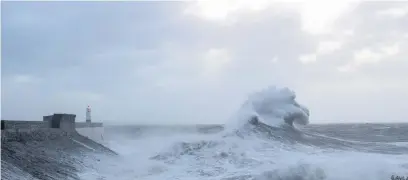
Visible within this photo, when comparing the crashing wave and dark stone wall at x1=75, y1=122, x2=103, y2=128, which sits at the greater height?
the crashing wave

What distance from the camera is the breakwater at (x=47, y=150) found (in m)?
10.2

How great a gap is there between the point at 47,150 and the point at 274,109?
45.4 feet

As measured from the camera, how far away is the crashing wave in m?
22.9

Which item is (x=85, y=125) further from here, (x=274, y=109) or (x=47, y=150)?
(x=274, y=109)

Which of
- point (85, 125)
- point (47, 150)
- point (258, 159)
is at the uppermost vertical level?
point (85, 125)

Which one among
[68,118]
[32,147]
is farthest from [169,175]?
[68,118]

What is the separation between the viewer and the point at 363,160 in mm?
12867

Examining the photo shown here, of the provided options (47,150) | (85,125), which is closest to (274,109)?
(85,125)

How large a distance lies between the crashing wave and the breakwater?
831 cm

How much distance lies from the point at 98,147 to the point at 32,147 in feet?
13.8

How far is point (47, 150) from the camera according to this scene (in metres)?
12.8

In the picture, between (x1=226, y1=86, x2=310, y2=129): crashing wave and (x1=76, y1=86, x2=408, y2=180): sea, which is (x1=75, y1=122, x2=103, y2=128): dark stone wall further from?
(x1=226, y1=86, x2=310, y2=129): crashing wave

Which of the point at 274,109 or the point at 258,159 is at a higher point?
the point at 274,109

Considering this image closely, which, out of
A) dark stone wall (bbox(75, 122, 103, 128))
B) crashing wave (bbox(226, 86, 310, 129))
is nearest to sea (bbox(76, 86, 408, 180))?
crashing wave (bbox(226, 86, 310, 129))
